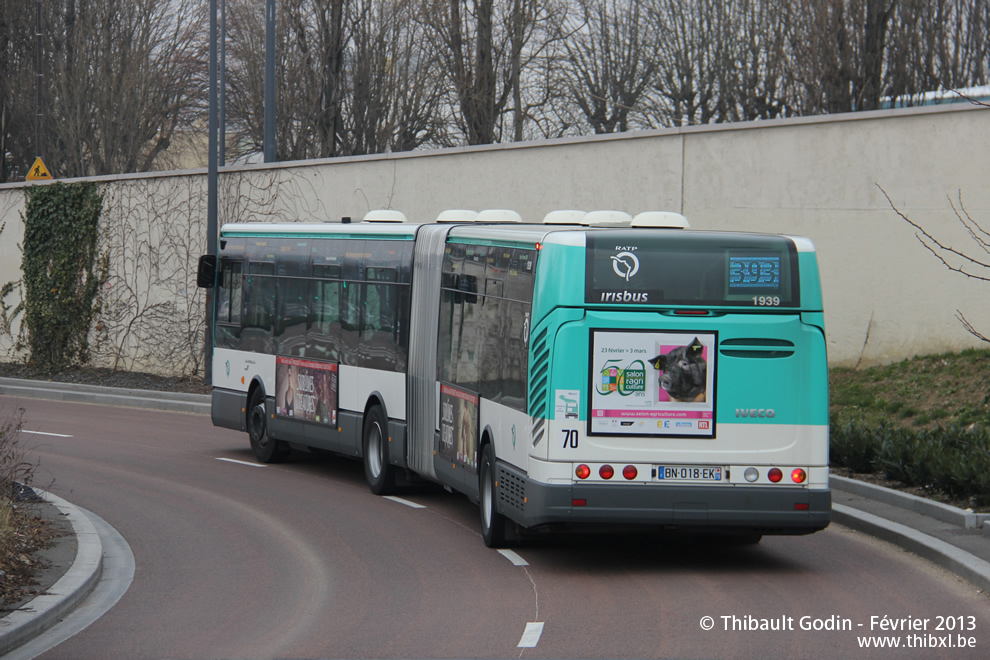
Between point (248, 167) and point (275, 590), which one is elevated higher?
point (248, 167)

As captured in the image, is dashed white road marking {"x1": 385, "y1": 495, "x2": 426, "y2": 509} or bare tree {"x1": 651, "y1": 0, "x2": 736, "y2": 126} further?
bare tree {"x1": 651, "y1": 0, "x2": 736, "y2": 126}

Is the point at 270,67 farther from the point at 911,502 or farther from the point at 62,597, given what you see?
the point at 62,597

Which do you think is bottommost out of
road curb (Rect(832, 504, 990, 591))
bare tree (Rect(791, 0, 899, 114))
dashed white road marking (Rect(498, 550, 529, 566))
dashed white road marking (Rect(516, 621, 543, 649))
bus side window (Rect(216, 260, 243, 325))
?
dashed white road marking (Rect(498, 550, 529, 566))

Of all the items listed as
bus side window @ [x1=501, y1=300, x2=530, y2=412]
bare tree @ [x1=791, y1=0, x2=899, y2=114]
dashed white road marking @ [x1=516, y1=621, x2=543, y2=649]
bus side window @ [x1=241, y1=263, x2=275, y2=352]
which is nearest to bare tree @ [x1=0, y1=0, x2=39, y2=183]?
bare tree @ [x1=791, y1=0, x2=899, y2=114]

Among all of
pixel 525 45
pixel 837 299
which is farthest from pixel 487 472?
pixel 525 45

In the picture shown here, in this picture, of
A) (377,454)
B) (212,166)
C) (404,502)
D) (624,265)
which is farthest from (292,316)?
(212,166)

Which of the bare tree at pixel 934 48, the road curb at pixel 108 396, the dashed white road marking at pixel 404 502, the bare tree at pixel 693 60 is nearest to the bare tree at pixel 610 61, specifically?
the bare tree at pixel 693 60

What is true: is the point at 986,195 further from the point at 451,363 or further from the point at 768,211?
the point at 451,363

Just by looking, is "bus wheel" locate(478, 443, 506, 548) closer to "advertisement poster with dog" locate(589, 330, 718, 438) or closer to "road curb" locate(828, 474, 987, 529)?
"advertisement poster with dog" locate(589, 330, 718, 438)

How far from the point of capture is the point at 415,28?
126 feet

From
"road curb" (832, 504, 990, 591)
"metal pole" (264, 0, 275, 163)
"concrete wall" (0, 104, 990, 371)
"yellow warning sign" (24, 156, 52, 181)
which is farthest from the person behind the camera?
"yellow warning sign" (24, 156, 52, 181)

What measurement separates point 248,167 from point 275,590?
2052 cm

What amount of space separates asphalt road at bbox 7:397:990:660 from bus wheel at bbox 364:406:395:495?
0.37 metres

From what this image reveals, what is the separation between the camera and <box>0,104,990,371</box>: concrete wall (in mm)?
19094
